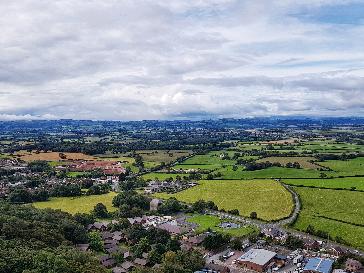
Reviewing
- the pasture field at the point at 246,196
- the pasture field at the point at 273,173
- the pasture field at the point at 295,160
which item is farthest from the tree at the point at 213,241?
the pasture field at the point at 295,160

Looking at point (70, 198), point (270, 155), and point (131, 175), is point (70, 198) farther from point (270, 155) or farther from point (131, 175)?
point (270, 155)

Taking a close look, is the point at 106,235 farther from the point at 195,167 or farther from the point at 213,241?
the point at 195,167

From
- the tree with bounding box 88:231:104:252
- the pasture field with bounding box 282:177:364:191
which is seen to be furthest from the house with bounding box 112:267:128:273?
the pasture field with bounding box 282:177:364:191

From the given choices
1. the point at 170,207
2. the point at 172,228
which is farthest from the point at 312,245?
the point at 170,207

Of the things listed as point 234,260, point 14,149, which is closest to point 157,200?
point 234,260

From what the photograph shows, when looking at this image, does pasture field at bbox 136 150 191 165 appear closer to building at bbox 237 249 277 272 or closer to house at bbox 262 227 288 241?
house at bbox 262 227 288 241

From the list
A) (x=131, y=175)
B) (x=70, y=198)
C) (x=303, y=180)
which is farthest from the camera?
(x=131, y=175)
